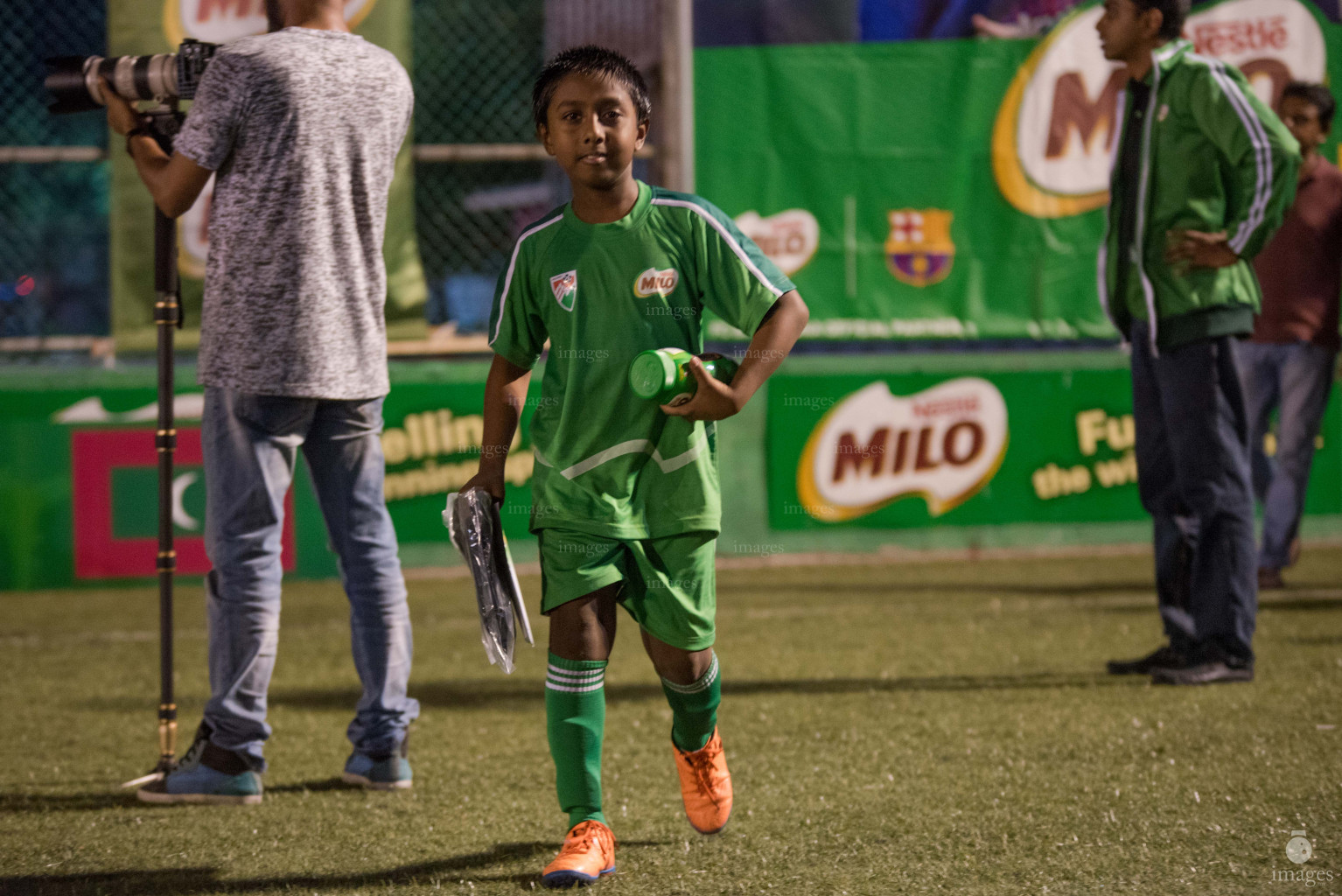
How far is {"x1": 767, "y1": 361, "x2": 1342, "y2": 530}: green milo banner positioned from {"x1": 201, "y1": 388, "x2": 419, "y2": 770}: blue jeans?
16.1ft

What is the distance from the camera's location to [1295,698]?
4664 millimetres

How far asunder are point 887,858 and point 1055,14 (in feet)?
23.1

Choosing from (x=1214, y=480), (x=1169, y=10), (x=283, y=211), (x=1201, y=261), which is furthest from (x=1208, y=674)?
(x=283, y=211)

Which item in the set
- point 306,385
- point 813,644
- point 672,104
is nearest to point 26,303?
point 672,104

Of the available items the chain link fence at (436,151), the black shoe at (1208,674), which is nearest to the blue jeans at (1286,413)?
the black shoe at (1208,674)

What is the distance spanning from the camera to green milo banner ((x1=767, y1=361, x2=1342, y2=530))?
866 centimetres

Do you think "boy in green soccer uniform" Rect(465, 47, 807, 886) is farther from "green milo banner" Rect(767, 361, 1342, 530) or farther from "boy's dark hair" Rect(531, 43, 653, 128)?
"green milo banner" Rect(767, 361, 1342, 530)

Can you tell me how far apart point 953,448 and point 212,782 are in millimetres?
5818

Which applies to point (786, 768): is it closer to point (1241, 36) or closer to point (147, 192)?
point (147, 192)

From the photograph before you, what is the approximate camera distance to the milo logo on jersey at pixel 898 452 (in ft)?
28.5

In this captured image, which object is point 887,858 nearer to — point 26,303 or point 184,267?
point 184,267

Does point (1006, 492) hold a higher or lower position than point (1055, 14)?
lower

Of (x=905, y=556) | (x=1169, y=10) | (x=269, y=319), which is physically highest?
(x=1169, y=10)

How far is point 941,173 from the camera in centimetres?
895
